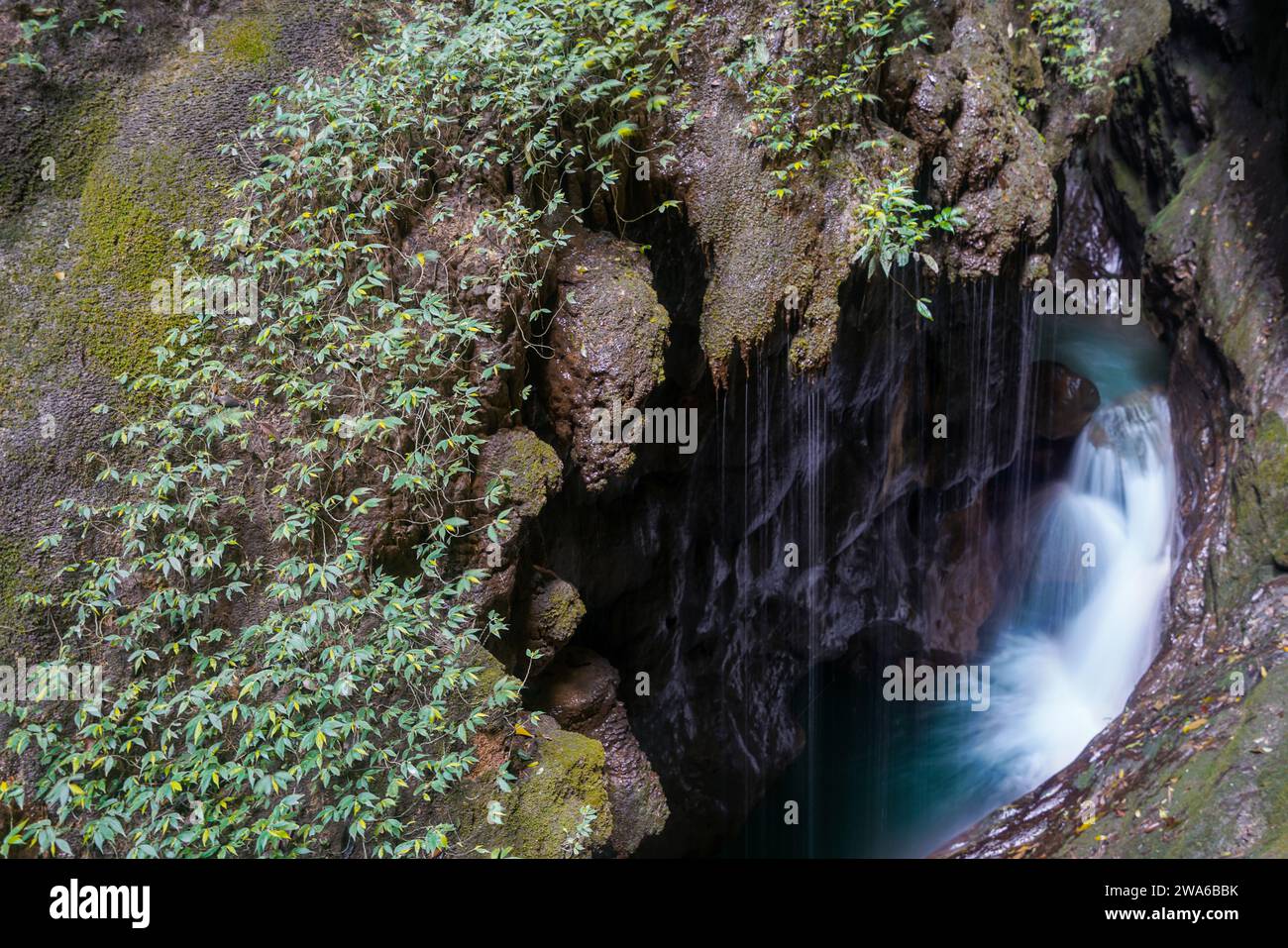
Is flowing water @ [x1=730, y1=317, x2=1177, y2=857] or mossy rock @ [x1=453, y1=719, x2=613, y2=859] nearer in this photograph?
mossy rock @ [x1=453, y1=719, x2=613, y2=859]

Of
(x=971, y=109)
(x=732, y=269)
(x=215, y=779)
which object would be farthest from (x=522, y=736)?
(x=971, y=109)

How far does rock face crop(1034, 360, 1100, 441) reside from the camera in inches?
432

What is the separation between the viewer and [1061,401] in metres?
11.1

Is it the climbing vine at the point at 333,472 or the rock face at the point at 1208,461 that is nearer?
the climbing vine at the point at 333,472

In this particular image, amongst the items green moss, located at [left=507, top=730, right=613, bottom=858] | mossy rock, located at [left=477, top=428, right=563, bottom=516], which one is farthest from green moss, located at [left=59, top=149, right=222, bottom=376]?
green moss, located at [left=507, top=730, right=613, bottom=858]

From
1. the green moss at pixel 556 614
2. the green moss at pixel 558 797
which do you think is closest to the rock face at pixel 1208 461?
the green moss at pixel 558 797

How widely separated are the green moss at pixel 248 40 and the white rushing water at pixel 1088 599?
9.88 m

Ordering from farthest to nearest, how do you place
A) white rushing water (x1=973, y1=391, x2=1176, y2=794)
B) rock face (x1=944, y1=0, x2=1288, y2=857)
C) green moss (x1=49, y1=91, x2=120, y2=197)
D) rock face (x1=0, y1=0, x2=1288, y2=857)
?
white rushing water (x1=973, y1=391, x2=1176, y2=794)
rock face (x1=944, y1=0, x2=1288, y2=857)
green moss (x1=49, y1=91, x2=120, y2=197)
rock face (x1=0, y1=0, x2=1288, y2=857)

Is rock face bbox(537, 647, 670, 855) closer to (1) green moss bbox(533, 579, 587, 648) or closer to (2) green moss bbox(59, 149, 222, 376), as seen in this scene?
(1) green moss bbox(533, 579, 587, 648)

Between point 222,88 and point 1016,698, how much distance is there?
10.7 m

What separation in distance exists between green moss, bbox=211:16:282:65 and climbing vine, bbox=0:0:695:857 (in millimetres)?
359

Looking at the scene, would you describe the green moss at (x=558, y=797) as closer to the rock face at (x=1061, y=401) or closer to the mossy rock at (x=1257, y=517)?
the mossy rock at (x=1257, y=517)

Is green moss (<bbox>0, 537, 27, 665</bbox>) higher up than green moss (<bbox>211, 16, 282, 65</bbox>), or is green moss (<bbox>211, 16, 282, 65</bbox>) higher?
green moss (<bbox>211, 16, 282, 65</bbox>)

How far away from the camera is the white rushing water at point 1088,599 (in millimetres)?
9430
